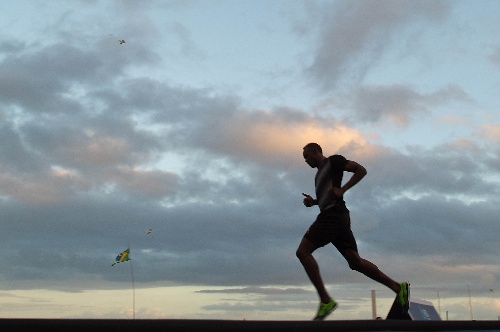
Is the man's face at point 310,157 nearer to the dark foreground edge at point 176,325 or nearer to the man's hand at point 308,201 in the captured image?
the man's hand at point 308,201

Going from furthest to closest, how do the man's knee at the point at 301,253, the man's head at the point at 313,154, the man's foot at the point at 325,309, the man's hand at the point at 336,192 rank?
the man's head at the point at 313,154 → the man's knee at the point at 301,253 → the man's hand at the point at 336,192 → the man's foot at the point at 325,309

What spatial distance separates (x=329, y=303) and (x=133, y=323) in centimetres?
398

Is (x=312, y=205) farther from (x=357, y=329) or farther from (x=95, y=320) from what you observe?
(x=95, y=320)

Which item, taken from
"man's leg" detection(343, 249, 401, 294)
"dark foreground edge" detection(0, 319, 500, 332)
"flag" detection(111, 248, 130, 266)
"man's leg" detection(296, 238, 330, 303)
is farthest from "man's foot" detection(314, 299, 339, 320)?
"flag" detection(111, 248, 130, 266)

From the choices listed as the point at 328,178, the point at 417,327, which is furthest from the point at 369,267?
the point at 417,327

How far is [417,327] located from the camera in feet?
17.9

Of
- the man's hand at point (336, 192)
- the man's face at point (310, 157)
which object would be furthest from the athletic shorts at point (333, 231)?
the man's face at point (310, 157)

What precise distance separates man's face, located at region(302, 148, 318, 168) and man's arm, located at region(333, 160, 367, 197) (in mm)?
376

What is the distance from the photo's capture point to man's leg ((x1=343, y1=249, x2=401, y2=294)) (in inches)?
285

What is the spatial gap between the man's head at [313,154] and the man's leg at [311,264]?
0.85 meters

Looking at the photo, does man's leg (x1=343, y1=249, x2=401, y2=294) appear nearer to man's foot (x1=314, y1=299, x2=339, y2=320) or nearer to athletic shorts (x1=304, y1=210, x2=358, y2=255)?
athletic shorts (x1=304, y1=210, x2=358, y2=255)

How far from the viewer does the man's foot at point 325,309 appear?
22.4 feet

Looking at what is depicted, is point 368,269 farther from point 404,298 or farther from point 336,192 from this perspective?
point 336,192

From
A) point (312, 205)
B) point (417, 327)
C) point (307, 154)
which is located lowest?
point (417, 327)
